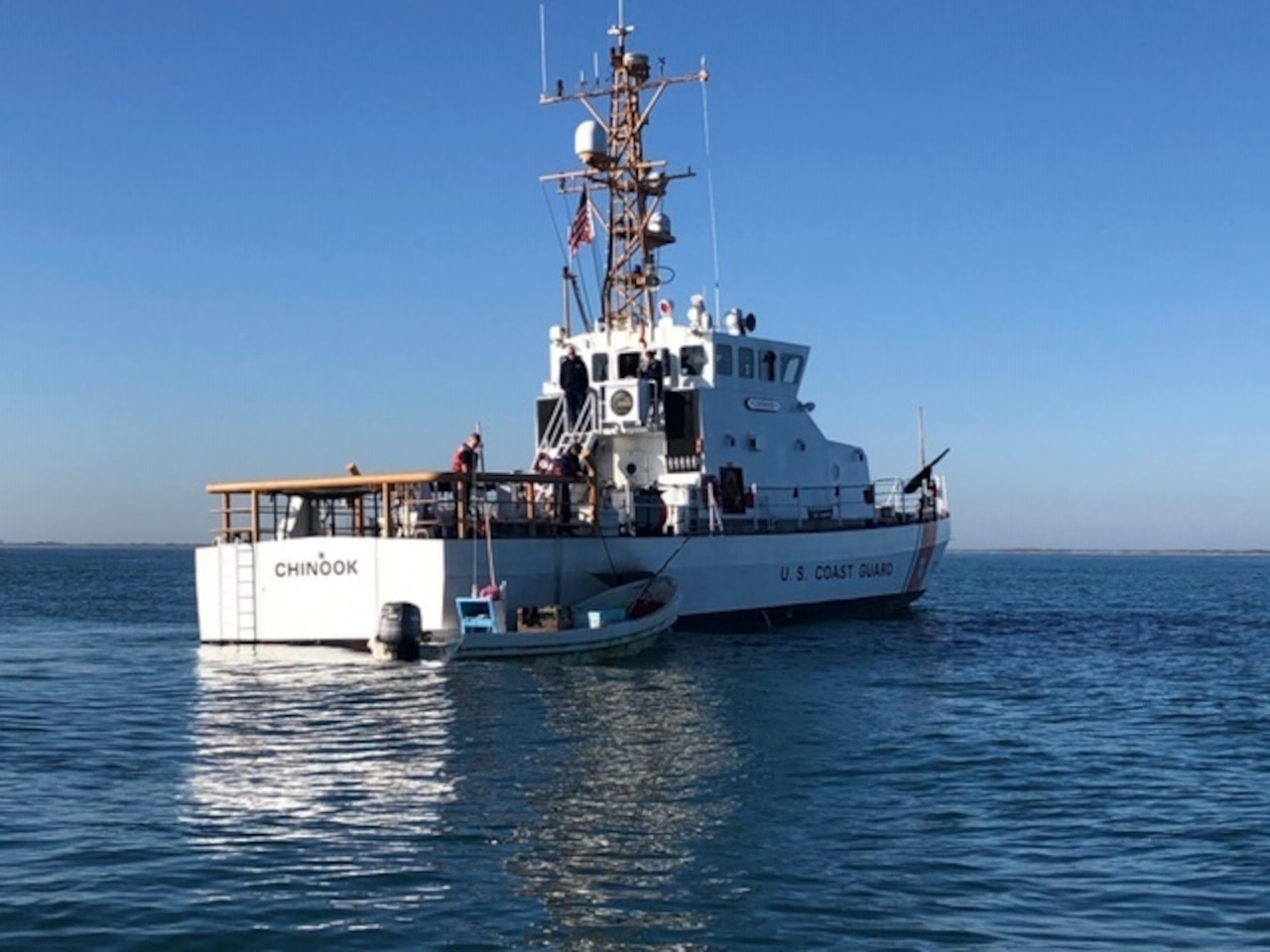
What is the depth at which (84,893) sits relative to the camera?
8.65m

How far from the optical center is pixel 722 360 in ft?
97.3

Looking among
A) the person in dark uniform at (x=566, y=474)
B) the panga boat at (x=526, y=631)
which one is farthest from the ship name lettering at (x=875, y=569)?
the panga boat at (x=526, y=631)

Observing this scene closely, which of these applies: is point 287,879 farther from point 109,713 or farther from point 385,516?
point 385,516

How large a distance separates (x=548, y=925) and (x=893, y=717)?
916 centimetres

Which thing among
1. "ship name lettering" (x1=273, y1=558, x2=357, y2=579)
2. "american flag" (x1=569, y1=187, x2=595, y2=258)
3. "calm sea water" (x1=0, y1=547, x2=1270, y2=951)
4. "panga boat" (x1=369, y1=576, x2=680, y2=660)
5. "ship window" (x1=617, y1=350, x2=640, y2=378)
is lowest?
"calm sea water" (x1=0, y1=547, x2=1270, y2=951)

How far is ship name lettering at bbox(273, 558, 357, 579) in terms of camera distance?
22109 mm

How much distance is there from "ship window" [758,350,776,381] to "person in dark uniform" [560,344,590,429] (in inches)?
166

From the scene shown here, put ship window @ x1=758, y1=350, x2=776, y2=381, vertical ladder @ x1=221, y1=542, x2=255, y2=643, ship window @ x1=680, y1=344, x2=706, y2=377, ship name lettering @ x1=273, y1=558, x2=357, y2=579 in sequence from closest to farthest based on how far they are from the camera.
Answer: ship name lettering @ x1=273, y1=558, x2=357, y2=579
vertical ladder @ x1=221, y1=542, x2=255, y2=643
ship window @ x1=680, y1=344, x2=706, y2=377
ship window @ x1=758, y1=350, x2=776, y2=381

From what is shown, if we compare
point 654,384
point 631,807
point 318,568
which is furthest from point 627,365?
point 631,807

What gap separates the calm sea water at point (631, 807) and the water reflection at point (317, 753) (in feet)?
0.18

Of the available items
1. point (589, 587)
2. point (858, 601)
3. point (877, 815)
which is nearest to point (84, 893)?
point (877, 815)

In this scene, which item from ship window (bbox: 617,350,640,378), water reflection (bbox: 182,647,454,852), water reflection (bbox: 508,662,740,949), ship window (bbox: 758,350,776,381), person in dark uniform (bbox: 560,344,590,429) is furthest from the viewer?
ship window (bbox: 758,350,776,381)

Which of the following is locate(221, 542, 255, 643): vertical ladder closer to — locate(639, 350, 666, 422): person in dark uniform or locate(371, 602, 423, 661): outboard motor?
locate(371, 602, 423, 661): outboard motor

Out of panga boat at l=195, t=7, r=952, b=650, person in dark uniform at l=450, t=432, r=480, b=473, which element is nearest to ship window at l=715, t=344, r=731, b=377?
panga boat at l=195, t=7, r=952, b=650
